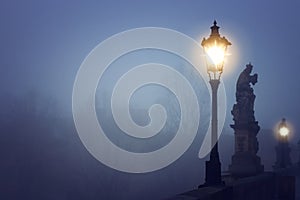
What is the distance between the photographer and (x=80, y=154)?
53.2 metres

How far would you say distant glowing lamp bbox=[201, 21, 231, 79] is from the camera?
412 inches

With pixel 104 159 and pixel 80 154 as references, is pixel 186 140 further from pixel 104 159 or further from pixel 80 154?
pixel 80 154

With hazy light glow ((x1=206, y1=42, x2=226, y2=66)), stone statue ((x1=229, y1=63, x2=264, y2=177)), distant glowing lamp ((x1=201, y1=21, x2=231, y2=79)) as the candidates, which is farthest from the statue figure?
hazy light glow ((x1=206, y1=42, x2=226, y2=66))

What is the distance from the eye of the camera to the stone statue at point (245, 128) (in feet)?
74.3

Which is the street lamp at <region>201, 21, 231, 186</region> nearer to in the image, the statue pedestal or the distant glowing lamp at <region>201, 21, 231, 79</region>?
the distant glowing lamp at <region>201, 21, 231, 79</region>

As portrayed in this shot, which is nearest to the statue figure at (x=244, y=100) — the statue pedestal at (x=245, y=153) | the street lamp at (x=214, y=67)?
the statue pedestal at (x=245, y=153)

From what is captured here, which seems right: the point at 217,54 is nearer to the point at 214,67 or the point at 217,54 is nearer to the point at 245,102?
the point at 214,67

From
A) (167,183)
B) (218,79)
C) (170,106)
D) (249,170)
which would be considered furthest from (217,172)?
(167,183)

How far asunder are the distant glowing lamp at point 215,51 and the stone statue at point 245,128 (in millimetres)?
12530

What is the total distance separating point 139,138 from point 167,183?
5.86 metres

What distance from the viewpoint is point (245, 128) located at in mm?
22953

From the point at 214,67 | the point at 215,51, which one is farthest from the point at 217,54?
the point at 214,67

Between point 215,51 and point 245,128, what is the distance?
13.1m

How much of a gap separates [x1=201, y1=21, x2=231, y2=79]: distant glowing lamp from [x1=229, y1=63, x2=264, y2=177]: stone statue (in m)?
12.5
